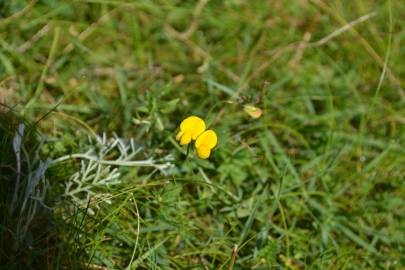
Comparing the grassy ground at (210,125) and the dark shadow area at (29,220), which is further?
the grassy ground at (210,125)

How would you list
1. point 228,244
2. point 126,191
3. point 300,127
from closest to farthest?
point 126,191 → point 228,244 → point 300,127

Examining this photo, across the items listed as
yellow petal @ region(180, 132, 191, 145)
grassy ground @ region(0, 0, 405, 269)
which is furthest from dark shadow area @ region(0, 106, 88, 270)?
yellow petal @ region(180, 132, 191, 145)

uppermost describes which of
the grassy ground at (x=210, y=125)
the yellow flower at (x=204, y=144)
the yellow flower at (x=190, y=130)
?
the yellow flower at (x=190, y=130)

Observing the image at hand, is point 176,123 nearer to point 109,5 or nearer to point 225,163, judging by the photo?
point 225,163

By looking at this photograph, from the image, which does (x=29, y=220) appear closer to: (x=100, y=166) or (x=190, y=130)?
(x=100, y=166)

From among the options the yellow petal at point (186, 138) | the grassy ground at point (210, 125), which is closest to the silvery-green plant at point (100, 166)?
the grassy ground at point (210, 125)

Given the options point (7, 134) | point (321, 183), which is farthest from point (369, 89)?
point (7, 134)

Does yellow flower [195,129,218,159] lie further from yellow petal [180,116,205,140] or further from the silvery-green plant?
A: the silvery-green plant

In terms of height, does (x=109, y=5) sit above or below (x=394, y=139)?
above

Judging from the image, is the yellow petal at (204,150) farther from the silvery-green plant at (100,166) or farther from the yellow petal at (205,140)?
the silvery-green plant at (100,166)
